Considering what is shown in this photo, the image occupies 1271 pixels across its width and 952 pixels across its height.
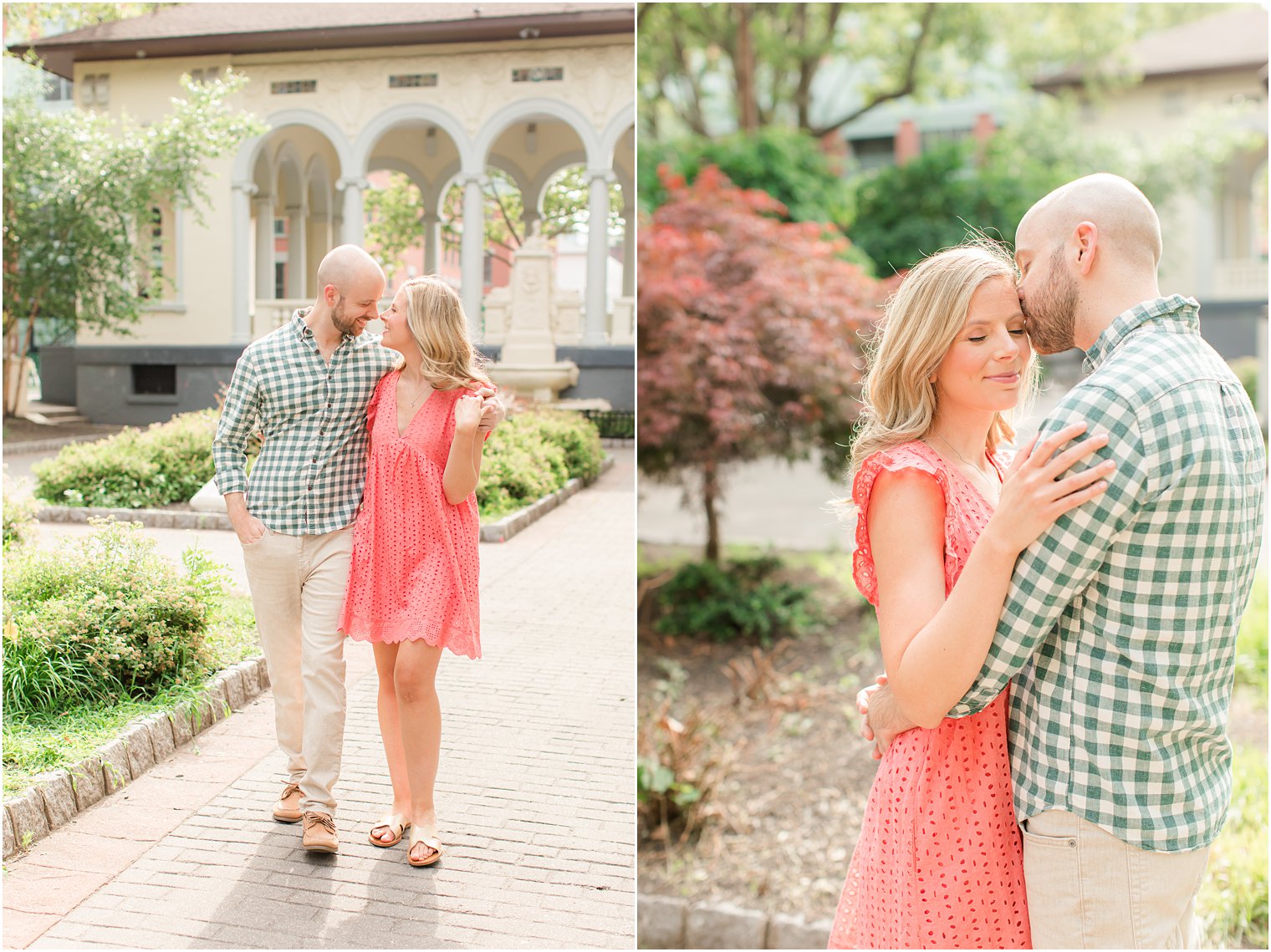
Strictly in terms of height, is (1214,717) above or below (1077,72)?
below

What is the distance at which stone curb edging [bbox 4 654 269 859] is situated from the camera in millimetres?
2875

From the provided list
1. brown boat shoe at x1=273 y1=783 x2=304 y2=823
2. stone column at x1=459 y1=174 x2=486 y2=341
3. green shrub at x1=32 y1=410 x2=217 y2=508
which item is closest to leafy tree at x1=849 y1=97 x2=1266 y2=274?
stone column at x1=459 y1=174 x2=486 y2=341

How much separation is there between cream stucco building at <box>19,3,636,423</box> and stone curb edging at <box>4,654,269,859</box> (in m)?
0.99

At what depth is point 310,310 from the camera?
308 cm

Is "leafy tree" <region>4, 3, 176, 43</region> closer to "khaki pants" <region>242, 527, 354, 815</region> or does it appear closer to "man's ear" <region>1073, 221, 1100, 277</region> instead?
"khaki pants" <region>242, 527, 354, 815</region>

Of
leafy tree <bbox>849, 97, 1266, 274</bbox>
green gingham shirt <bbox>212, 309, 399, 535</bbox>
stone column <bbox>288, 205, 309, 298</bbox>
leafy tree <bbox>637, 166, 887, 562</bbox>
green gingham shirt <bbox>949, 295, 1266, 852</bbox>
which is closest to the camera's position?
green gingham shirt <bbox>949, 295, 1266, 852</bbox>

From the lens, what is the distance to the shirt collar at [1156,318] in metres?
1.62

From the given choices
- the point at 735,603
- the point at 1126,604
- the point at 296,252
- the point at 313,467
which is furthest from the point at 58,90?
the point at 735,603

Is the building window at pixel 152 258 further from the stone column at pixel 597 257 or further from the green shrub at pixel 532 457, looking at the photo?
the stone column at pixel 597 257

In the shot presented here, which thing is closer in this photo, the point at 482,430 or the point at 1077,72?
the point at 482,430

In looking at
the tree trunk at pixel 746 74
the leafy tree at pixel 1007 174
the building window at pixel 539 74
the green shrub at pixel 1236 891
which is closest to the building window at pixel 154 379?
the building window at pixel 539 74

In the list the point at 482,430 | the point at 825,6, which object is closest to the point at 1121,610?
the point at 482,430

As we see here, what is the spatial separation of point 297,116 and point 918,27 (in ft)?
45.9

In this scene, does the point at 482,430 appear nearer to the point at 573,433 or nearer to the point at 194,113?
the point at 573,433
